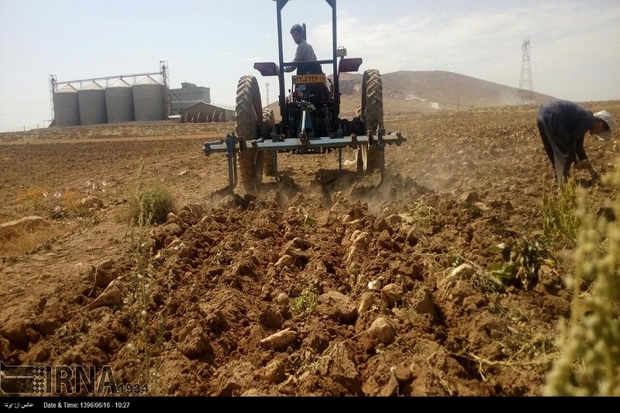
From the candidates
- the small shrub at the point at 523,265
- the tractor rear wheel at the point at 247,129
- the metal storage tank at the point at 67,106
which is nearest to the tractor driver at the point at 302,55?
the tractor rear wheel at the point at 247,129

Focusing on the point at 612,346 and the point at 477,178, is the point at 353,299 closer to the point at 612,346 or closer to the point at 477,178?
the point at 612,346

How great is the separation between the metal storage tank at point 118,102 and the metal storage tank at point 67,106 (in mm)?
2626

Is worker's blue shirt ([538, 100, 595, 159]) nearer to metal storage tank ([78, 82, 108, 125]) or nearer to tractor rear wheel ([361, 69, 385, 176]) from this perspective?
tractor rear wheel ([361, 69, 385, 176])

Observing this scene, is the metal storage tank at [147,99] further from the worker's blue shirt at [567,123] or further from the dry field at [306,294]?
the worker's blue shirt at [567,123]

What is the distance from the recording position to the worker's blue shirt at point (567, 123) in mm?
5254

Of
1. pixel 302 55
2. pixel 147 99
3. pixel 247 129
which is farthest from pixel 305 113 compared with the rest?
pixel 147 99

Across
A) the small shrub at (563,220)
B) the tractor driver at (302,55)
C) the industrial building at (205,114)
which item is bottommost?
the small shrub at (563,220)

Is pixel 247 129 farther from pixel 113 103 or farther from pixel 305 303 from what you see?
pixel 113 103

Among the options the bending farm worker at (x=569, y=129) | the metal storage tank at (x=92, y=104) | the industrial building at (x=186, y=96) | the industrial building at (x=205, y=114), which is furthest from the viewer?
the industrial building at (x=186, y=96)

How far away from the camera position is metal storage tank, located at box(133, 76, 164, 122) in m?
45.2

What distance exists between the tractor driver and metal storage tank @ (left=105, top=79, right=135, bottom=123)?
41124 millimetres

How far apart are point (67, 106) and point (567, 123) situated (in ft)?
153

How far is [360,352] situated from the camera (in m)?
2.58
